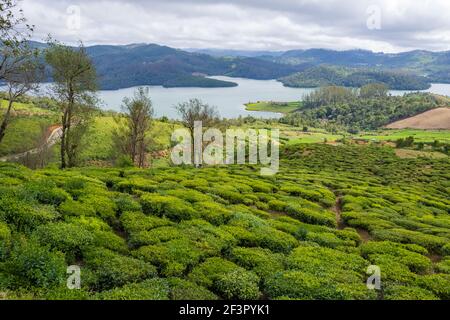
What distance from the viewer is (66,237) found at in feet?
46.1

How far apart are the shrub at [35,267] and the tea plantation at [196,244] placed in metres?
0.04

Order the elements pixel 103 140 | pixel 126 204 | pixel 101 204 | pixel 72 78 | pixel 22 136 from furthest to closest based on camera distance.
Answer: pixel 103 140 → pixel 22 136 → pixel 72 78 → pixel 126 204 → pixel 101 204

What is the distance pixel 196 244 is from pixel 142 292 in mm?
4573

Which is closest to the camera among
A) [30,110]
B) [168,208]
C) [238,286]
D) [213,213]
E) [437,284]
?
[238,286]

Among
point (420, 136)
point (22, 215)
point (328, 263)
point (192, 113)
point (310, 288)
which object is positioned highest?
point (192, 113)

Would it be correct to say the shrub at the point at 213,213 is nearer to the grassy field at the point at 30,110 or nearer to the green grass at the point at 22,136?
the green grass at the point at 22,136

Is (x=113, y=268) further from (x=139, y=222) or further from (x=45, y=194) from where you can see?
(x=45, y=194)

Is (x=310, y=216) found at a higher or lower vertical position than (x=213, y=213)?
lower

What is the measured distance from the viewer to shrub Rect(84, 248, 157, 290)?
1219 cm

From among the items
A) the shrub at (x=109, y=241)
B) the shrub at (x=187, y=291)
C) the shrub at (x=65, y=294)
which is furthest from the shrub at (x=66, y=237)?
the shrub at (x=187, y=291)

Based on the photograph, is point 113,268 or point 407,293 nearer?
point 113,268

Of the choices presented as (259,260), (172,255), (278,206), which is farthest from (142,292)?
(278,206)

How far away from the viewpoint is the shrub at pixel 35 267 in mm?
11086
